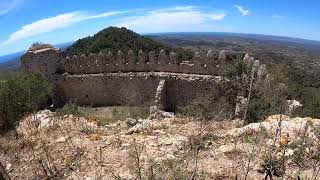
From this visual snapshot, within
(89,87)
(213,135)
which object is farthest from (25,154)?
(89,87)

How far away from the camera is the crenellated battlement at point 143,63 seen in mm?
18828

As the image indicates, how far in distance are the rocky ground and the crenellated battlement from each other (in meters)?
10.8

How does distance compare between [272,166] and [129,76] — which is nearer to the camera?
[272,166]

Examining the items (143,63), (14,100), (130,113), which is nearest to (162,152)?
(14,100)

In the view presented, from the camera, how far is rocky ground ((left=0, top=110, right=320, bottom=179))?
18.5ft

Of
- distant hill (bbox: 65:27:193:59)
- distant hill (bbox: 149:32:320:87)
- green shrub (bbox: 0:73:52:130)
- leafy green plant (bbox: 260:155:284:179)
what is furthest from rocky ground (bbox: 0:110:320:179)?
distant hill (bbox: 65:27:193:59)

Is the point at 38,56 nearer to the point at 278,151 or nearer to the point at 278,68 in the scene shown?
the point at 278,68

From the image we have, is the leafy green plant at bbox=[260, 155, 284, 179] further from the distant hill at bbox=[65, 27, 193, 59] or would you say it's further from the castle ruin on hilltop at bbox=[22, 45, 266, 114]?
the distant hill at bbox=[65, 27, 193, 59]

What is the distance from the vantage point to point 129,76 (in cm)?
2044

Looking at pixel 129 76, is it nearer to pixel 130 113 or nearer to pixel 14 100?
pixel 130 113

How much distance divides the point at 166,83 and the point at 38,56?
7104 millimetres

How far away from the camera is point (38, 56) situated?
808 inches

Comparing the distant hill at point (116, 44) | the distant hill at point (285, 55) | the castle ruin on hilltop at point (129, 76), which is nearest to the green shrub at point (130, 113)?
the castle ruin on hilltop at point (129, 76)

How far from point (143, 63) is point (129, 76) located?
103 cm
